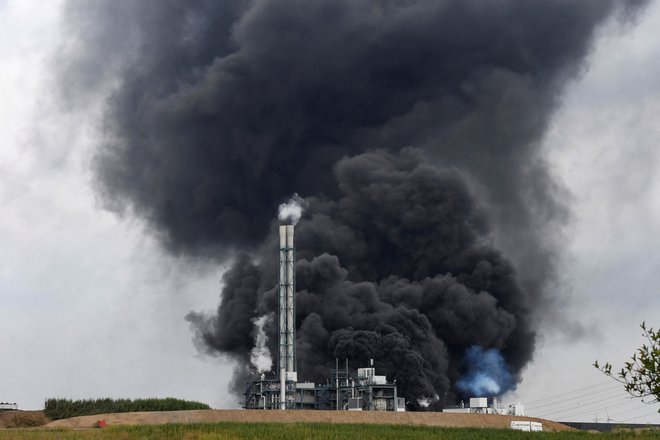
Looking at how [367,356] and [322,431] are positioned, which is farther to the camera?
[367,356]

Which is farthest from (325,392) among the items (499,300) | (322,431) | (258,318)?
(322,431)

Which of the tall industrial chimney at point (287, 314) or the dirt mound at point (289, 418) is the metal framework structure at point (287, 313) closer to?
the tall industrial chimney at point (287, 314)

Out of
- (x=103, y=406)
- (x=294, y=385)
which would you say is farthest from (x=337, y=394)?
(x=103, y=406)

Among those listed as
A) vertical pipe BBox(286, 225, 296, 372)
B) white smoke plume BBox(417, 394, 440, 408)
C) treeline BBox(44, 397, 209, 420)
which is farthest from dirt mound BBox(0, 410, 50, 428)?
white smoke plume BBox(417, 394, 440, 408)

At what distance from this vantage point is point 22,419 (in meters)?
85.4

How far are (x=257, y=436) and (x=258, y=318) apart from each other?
6553 centimetres

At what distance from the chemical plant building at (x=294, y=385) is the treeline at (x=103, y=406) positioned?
1888 cm

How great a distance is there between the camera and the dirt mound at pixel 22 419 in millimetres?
84281

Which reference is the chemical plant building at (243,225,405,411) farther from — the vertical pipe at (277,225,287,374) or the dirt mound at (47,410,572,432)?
the dirt mound at (47,410,572,432)

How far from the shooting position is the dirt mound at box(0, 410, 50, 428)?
84.3 m

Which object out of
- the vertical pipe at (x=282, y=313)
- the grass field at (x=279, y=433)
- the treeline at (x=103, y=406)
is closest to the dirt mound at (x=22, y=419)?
the treeline at (x=103, y=406)

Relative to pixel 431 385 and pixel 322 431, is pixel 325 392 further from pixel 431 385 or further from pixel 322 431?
pixel 322 431

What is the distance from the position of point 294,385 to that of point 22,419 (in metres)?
33.9

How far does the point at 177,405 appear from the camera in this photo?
93438 millimetres
